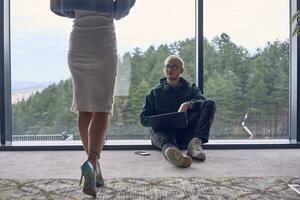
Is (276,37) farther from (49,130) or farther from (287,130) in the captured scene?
(49,130)

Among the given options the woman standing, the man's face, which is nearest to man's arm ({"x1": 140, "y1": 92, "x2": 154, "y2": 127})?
the man's face

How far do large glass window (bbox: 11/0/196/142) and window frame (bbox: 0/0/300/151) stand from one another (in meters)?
0.05

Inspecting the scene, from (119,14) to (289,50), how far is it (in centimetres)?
206

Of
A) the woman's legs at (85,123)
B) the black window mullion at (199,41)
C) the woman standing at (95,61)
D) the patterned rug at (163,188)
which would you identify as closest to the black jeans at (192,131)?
the black window mullion at (199,41)

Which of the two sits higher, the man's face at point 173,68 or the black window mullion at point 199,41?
the black window mullion at point 199,41

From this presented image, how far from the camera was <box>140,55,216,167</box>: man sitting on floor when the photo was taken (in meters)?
2.71

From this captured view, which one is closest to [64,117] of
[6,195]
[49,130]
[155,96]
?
[49,130]

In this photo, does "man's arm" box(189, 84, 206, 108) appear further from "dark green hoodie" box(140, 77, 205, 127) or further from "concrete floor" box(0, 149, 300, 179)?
"concrete floor" box(0, 149, 300, 179)

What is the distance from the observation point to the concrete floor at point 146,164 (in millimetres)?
2221

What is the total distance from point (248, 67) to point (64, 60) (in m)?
1.54

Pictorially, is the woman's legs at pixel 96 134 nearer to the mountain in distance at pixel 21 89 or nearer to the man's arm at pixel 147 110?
the man's arm at pixel 147 110

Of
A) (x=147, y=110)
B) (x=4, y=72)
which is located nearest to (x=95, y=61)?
(x=147, y=110)

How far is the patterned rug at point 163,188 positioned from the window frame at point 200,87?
1107 millimetres

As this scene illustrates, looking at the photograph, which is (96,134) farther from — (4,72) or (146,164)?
(4,72)
